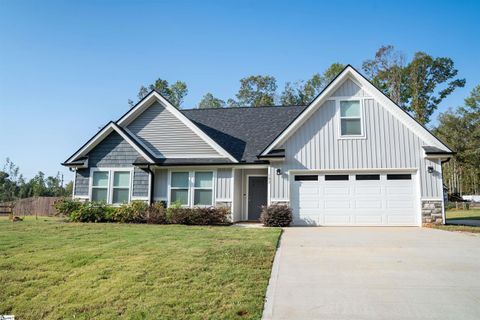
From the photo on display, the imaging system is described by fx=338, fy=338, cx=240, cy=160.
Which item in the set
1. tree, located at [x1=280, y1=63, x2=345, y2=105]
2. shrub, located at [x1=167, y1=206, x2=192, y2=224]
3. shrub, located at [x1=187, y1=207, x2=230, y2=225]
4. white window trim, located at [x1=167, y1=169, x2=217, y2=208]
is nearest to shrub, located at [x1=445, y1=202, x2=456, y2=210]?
tree, located at [x1=280, y1=63, x2=345, y2=105]

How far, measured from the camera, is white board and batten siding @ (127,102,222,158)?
15992 mm

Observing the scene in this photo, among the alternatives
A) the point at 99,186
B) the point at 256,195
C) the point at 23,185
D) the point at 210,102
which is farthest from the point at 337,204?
the point at 23,185

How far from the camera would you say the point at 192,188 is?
50.9 ft

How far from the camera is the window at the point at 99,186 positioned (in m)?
15.9

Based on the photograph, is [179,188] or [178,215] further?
[179,188]

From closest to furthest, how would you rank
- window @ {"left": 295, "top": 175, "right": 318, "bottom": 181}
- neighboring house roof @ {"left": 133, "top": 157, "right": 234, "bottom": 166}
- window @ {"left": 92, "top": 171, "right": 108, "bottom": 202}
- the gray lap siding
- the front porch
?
window @ {"left": 295, "top": 175, "right": 318, "bottom": 181}, neighboring house roof @ {"left": 133, "top": 157, "right": 234, "bottom": 166}, the front porch, the gray lap siding, window @ {"left": 92, "top": 171, "right": 108, "bottom": 202}

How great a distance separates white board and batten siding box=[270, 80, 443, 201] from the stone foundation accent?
280 millimetres

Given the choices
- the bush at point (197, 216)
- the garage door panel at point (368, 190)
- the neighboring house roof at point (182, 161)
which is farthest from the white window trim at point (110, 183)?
the garage door panel at point (368, 190)

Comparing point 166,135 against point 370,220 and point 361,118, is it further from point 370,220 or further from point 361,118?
point 370,220

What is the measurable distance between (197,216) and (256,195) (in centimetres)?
372

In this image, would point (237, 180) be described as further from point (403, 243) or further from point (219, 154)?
point (403, 243)

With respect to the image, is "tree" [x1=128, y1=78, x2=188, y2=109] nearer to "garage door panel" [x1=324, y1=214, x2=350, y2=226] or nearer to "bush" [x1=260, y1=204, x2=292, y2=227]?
"bush" [x1=260, y1=204, x2=292, y2=227]

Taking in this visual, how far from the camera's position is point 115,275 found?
5664 millimetres

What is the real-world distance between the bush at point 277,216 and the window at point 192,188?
2.89 metres
